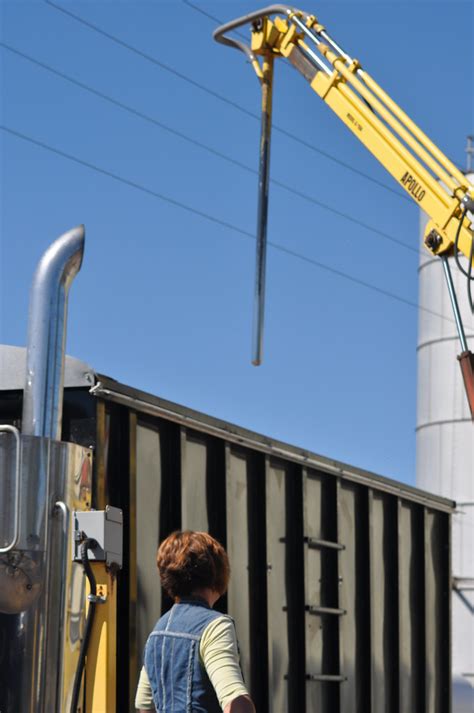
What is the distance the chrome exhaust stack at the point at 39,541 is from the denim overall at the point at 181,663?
0.50m

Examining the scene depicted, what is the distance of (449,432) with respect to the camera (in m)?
21.8

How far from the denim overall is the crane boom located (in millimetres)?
3982

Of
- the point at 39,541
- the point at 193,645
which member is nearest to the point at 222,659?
the point at 193,645

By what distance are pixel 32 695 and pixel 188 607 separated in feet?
2.83

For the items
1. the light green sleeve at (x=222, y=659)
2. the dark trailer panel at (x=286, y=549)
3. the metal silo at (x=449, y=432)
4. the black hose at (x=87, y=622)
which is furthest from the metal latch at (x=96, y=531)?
the metal silo at (x=449, y=432)

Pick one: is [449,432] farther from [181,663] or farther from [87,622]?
[181,663]

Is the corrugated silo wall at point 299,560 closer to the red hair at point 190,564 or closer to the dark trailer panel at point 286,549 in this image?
the dark trailer panel at point 286,549

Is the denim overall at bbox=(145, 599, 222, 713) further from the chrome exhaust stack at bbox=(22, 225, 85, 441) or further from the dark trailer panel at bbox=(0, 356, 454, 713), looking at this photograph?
the dark trailer panel at bbox=(0, 356, 454, 713)

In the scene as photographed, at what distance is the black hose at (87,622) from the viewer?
15.0ft

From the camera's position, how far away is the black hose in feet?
15.0

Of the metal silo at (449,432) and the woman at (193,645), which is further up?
the metal silo at (449,432)

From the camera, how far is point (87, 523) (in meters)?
4.61

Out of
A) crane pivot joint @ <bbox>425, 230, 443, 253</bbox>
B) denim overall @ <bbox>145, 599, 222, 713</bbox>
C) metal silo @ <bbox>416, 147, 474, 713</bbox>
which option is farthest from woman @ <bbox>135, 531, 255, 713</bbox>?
metal silo @ <bbox>416, 147, 474, 713</bbox>

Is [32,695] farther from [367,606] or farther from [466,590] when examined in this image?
[466,590]
